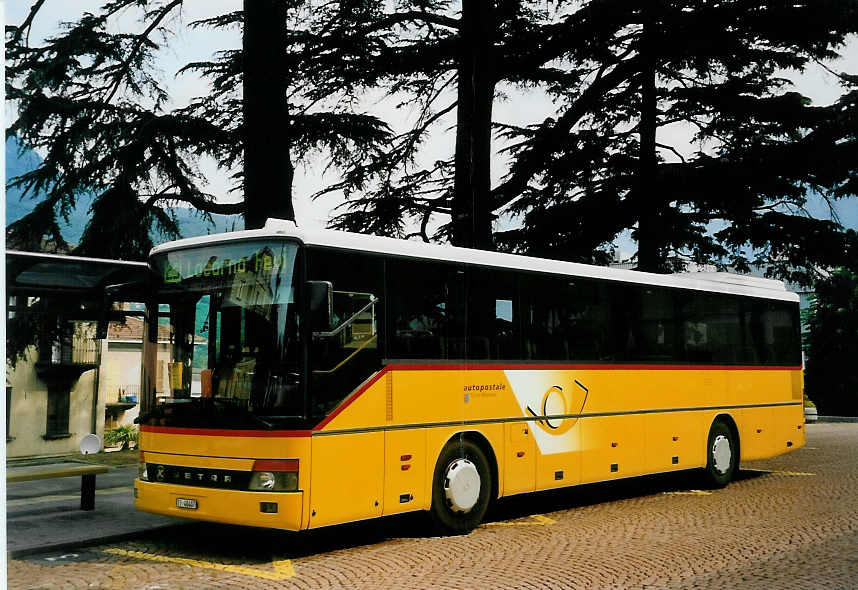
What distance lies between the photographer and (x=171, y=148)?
15.4 meters

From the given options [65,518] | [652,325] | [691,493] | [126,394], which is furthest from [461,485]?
[126,394]

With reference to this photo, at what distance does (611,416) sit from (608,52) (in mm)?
8286

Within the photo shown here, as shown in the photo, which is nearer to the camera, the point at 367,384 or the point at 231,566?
the point at 231,566

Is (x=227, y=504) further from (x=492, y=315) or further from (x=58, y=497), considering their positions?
(x=58, y=497)

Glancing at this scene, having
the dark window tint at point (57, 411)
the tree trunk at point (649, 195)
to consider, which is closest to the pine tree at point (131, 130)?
the tree trunk at point (649, 195)

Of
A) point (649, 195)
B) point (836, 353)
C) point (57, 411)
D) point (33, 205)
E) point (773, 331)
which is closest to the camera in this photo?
point (33, 205)

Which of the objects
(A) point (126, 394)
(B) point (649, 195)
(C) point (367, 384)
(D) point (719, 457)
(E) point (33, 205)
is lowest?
(D) point (719, 457)

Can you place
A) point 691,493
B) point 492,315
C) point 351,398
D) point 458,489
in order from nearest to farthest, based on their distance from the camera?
point 351,398
point 458,489
point 492,315
point 691,493

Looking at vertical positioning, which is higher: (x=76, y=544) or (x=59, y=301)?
(x=59, y=301)

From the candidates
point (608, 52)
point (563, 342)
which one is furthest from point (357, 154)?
point (563, 342)

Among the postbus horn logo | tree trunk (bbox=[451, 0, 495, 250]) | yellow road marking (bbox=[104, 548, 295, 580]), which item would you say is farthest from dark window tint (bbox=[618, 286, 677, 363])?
yellow road marking (bbox=[104, 548, 295, 580])

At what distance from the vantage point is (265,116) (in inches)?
579

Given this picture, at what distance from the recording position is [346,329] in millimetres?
9438

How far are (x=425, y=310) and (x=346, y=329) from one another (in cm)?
119
